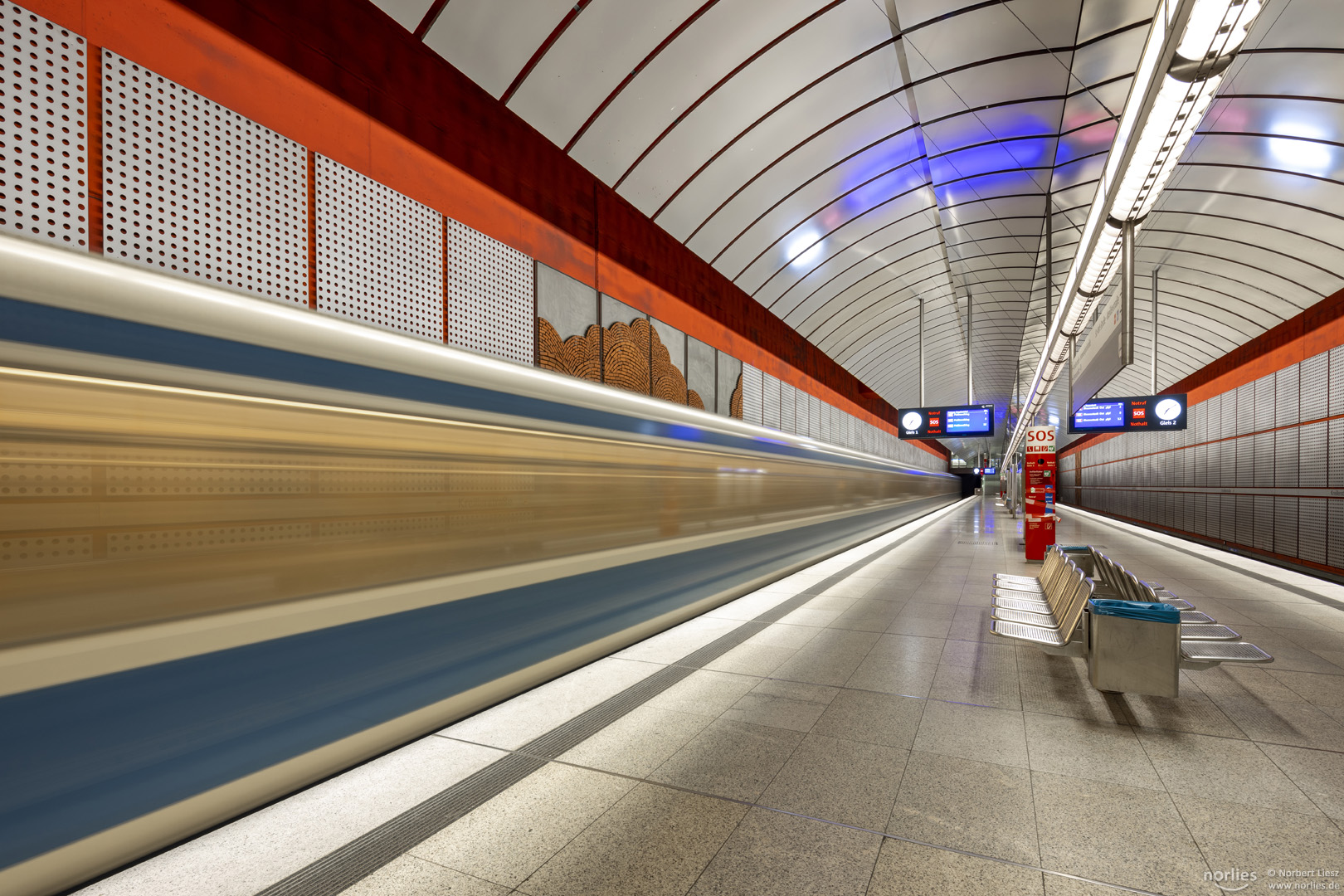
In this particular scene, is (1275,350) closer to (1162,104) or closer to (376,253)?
(1162,104)

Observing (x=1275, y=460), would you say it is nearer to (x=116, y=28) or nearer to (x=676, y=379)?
(x=676, y=379)

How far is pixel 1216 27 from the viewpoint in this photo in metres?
4.05

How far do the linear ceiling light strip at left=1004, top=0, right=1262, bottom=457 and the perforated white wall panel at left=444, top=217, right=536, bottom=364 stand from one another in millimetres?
5452

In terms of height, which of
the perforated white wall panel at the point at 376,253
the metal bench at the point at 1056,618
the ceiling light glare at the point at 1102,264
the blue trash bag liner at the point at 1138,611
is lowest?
the metal bench at the point at 1056,618

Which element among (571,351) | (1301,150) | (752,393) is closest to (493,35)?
(571,351)

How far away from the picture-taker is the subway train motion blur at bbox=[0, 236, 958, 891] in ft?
2.25

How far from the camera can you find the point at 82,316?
2.43 feet

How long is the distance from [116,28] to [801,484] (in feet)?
15.6

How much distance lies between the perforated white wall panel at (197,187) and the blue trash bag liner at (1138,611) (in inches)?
193

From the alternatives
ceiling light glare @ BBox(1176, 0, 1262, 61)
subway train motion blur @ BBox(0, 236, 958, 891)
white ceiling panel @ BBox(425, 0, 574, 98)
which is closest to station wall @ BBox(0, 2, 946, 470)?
subway train motion blur @ BBox(0, 236, 958, 891)

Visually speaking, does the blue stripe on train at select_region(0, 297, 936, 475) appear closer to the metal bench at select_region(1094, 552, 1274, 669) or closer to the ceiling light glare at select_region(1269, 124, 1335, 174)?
the metal bench at select_region(1094, 552, 1274, 669)

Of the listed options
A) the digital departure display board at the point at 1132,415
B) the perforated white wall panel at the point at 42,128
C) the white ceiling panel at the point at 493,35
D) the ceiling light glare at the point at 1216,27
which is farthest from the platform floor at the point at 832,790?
the digital departure display board at the point at 1132,415

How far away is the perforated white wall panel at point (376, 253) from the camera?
4551 millimetres

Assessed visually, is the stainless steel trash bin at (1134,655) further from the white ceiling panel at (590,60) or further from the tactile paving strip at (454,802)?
the white ceiling panel at (590,60)
